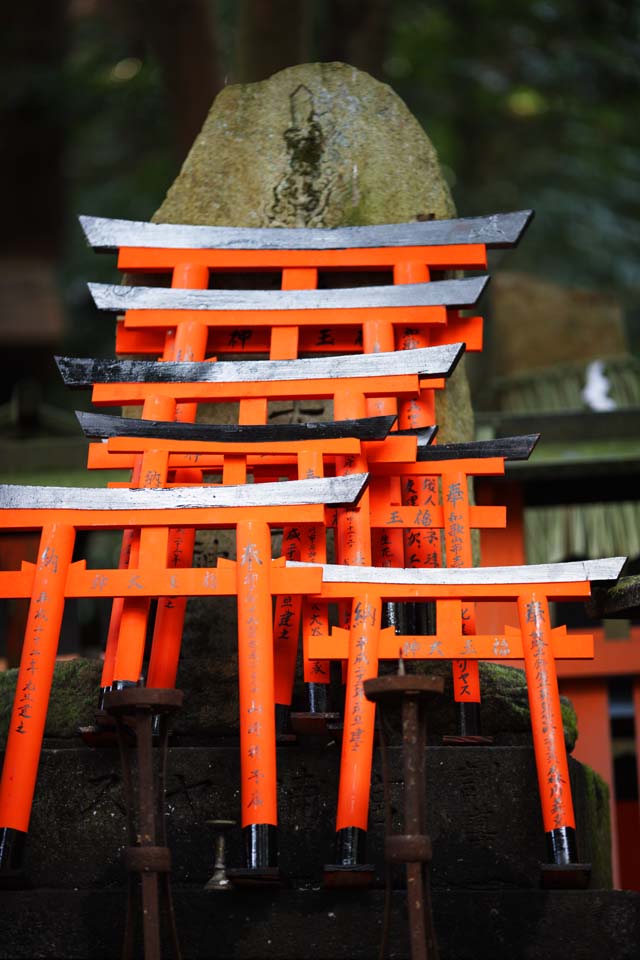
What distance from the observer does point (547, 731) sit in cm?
389

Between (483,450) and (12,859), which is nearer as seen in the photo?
(12,859)

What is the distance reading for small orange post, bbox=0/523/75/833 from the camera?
3.76m

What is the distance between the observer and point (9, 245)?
357 inches

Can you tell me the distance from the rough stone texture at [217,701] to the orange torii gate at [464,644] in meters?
0.38

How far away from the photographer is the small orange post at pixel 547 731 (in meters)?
3.74

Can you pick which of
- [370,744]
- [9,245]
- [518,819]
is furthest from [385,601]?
[9,245]

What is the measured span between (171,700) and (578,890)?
4.34ft

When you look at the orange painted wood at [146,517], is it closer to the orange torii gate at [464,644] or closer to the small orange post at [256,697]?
the small orange post at [256,697]

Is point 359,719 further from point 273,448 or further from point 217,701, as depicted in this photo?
point 273,448

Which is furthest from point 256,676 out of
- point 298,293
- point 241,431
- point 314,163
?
point 314,163

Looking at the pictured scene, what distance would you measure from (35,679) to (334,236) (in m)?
2.32

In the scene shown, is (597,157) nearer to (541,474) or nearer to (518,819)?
(541,474)

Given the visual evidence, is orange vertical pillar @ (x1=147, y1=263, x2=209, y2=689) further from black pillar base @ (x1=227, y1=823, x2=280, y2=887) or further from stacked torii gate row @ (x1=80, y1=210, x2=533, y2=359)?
black pillar base @ (x1=227, y1=823, x2=280, y2=887)

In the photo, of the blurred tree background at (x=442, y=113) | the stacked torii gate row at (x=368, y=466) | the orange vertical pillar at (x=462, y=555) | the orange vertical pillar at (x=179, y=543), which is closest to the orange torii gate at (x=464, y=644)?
the orange vertical pillar at (x=462, y=555)
